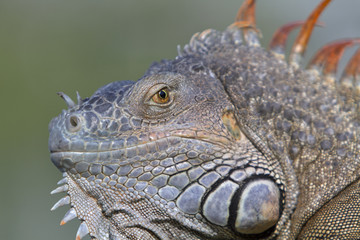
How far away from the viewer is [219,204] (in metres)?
2.48

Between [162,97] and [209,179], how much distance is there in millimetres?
619

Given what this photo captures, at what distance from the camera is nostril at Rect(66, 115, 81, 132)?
264cm

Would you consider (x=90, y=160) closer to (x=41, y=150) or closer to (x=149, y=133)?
(x=149, y=133)

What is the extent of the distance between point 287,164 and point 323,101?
0.61m

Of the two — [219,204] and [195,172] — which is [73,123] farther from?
[219,204]

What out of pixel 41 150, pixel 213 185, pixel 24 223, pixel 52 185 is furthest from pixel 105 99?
pixel 41 150

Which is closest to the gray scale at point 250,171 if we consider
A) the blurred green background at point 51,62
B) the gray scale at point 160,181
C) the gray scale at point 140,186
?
the gray scale at point 160,181

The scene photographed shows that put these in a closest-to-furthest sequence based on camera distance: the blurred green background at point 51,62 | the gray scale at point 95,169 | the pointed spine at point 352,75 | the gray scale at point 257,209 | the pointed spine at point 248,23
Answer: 1. the gray scale at point 257,209
2. the gray scale at point 95,169
3. the pointed spine at point 352,75
4. the pointed spine at point 248,23
5. the blurred green background at point 51,62

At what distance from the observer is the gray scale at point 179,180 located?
8.30 feet

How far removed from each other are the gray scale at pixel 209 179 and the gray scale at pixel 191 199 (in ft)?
0.10

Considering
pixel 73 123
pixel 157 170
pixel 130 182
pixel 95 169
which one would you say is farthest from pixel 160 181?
pixel 73 123

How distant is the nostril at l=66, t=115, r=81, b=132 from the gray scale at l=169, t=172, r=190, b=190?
0.68m

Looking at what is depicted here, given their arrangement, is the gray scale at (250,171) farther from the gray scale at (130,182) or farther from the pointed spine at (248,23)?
the pointed spine at (248,23)

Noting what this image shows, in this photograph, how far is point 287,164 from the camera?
268 centimetres
